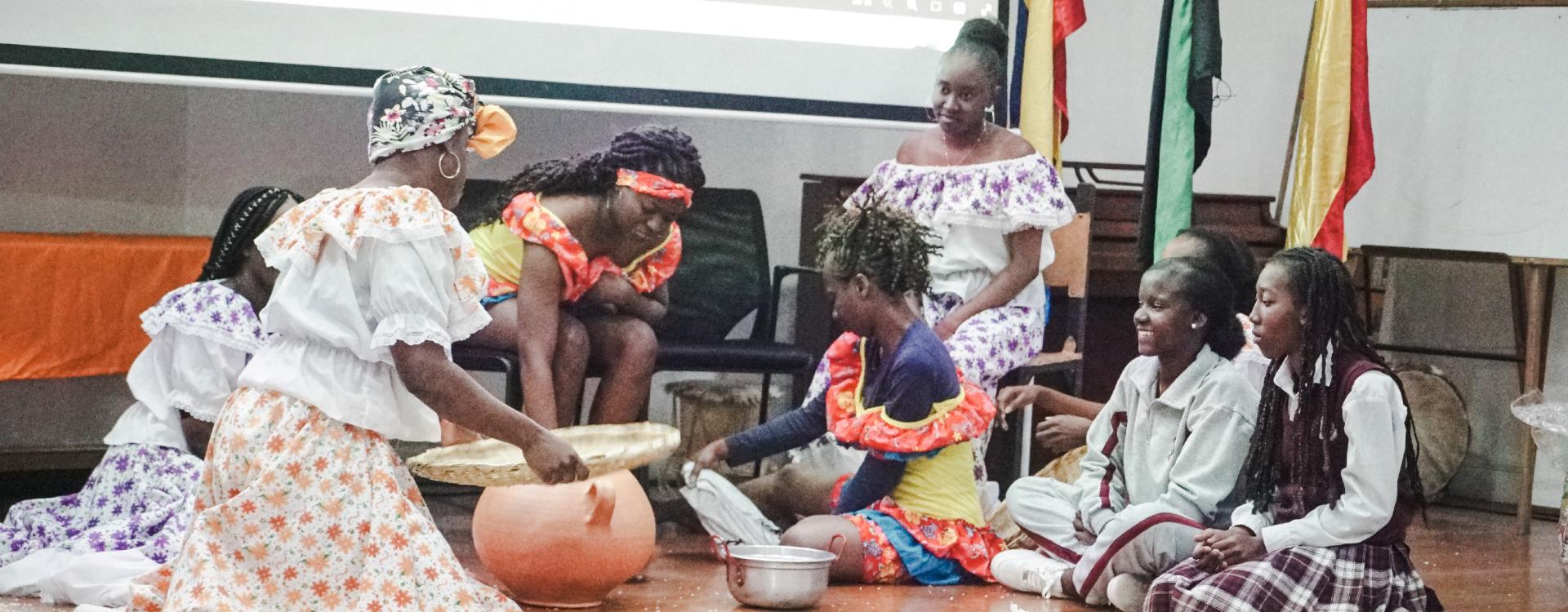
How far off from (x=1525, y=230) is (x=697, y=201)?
3052 millimetres

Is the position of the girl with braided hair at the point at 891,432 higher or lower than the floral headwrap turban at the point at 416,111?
lower

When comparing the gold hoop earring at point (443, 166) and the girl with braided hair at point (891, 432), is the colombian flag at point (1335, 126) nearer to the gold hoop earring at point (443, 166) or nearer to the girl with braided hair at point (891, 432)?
the girl with braided hair at point (891, 432)

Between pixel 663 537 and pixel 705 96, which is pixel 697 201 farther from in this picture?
pixel 663 537

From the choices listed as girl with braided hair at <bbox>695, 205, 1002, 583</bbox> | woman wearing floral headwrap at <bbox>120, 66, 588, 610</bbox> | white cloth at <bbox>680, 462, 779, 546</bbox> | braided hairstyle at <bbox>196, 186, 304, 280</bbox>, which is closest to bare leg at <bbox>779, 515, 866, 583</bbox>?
girl with braided hair at <bbox>695, 205, 1002, 583</bbox>

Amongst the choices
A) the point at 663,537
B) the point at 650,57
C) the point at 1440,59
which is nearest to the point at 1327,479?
the point at 663,537

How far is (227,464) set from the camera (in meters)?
2.68

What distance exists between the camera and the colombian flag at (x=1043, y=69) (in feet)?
17.1

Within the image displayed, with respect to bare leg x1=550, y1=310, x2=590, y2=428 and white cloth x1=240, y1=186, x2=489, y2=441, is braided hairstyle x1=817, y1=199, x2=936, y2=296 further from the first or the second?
white cloth x1=240, y1=186, x2=489, y2=441

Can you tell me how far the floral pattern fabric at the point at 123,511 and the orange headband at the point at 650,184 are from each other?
1233 mm

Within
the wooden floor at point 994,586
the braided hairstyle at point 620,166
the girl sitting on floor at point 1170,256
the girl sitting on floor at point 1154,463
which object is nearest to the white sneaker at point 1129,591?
the girl sitting on floor at point 1154,463

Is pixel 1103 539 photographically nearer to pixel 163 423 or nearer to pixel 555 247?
pixel 555 247

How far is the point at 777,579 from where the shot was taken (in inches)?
140

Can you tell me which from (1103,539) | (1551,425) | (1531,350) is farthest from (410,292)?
(1531,350)

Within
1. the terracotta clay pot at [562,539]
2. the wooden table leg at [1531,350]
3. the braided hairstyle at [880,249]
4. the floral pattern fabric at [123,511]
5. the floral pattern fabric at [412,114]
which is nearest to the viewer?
the floral pattern fabric at [412,114]
